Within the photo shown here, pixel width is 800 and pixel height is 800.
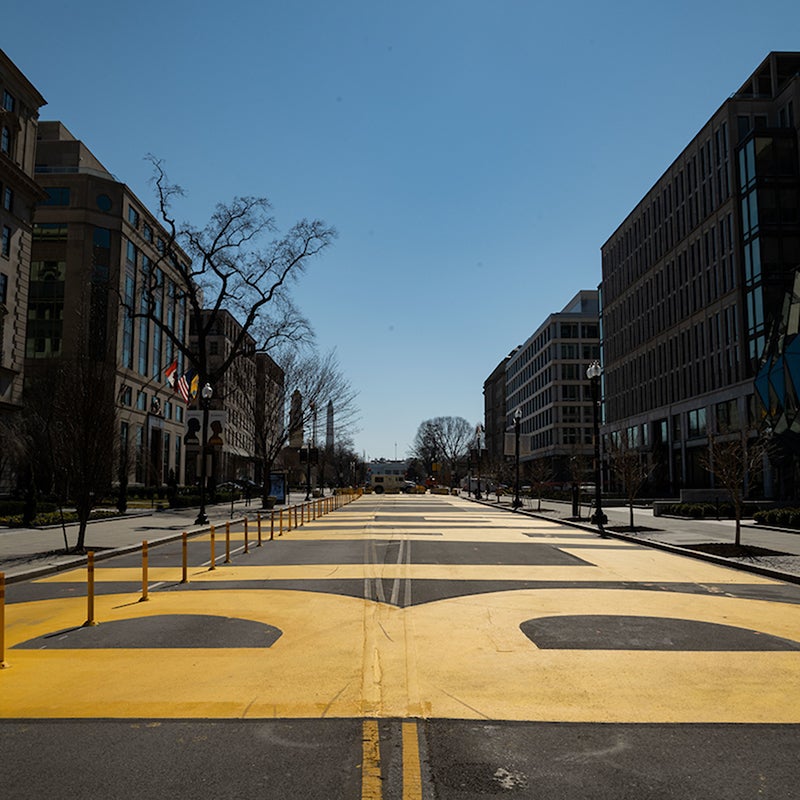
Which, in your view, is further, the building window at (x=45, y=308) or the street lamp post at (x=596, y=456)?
the building window at (x=45, y=308)

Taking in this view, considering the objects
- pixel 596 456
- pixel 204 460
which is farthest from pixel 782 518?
pixel 204 460

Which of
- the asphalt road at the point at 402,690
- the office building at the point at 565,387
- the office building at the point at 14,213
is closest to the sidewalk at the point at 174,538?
the asphalt road at the point at 402,690

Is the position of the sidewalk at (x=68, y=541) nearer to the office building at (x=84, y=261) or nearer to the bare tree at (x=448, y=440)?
the office building at (x=84, y=261)

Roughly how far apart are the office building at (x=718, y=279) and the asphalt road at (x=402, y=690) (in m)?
31.4

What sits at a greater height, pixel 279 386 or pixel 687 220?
pixel 687 220

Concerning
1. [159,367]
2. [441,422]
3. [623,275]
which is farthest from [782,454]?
[441,422]

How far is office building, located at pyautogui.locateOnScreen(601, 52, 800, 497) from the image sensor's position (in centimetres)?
5456

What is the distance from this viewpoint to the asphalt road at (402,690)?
484 cm

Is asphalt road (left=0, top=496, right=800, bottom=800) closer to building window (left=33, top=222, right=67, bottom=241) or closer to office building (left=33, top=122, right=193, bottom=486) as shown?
office building (left=33, top=122, right=193, bottom=486)

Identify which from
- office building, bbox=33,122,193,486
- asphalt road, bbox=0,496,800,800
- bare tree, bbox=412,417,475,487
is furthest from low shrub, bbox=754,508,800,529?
bare tree, bbox=412,417,475,487

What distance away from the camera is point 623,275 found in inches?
3386

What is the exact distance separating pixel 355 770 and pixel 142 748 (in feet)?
5.10

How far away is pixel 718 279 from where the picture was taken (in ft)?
200

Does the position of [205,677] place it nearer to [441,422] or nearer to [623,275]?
[623,275]
